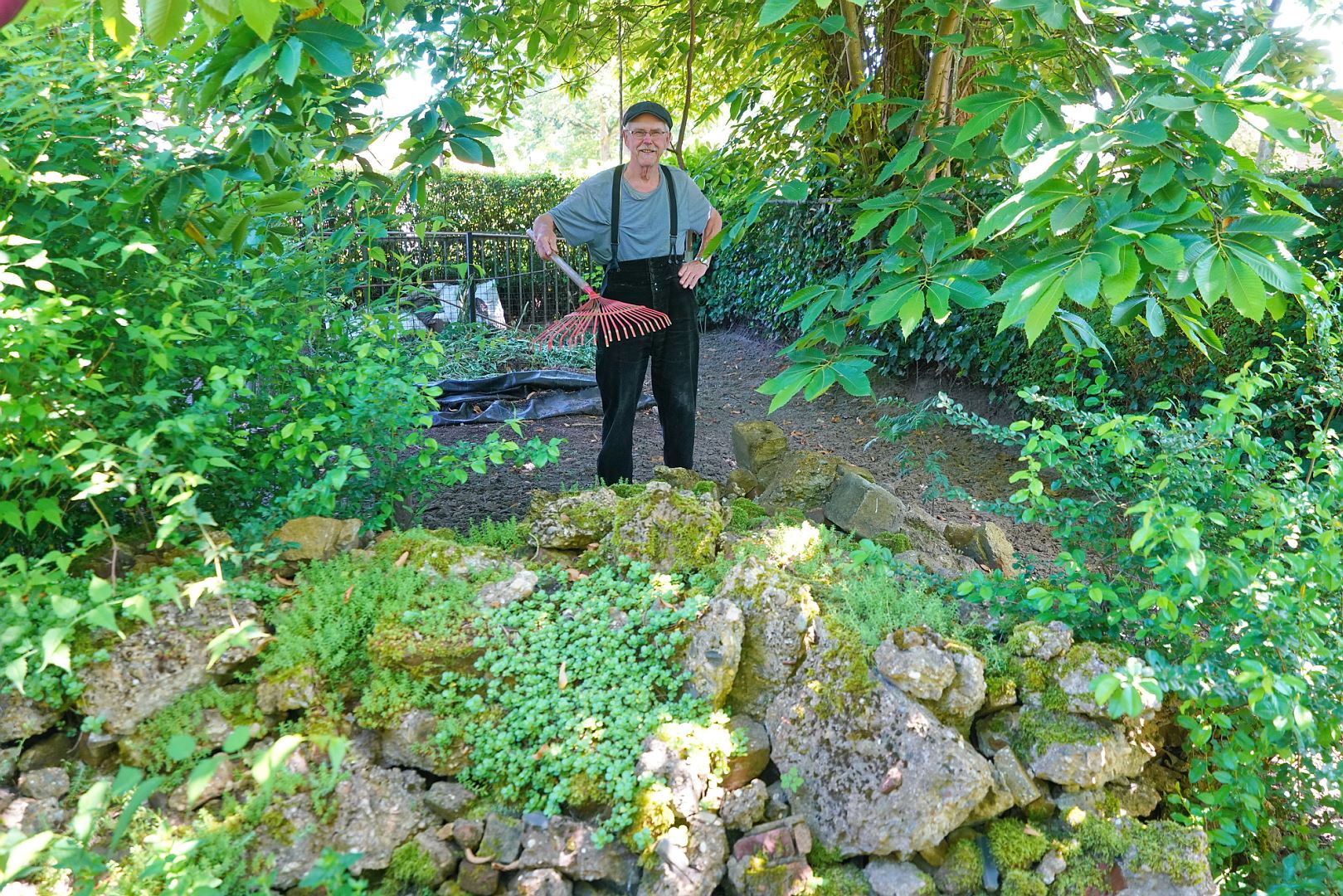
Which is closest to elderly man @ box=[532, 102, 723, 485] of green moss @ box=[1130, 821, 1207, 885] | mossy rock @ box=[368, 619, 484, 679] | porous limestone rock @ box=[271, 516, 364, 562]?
porous limestone rock @ box=[271, 516, 364, 562]

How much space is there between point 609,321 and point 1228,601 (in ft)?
8.80

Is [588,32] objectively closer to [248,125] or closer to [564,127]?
[248,125]

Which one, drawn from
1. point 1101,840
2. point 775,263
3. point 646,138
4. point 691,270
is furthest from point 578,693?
point 775,263

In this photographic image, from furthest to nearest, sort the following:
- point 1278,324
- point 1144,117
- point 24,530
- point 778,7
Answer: point 1278,324 < point 24,530 < point 778,7 < point 1144,117

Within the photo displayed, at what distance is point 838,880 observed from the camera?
235cm

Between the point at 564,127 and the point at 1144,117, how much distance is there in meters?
44.7

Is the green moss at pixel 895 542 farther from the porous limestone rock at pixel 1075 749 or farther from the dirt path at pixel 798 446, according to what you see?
the porous limestone rock at pixel 1075 749

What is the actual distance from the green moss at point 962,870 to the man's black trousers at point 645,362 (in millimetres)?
2312

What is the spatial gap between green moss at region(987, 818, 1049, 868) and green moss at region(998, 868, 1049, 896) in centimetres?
4

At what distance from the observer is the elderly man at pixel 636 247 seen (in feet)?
13.4

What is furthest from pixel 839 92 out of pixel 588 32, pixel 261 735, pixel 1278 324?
pixel 261 735

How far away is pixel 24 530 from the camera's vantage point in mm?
2598

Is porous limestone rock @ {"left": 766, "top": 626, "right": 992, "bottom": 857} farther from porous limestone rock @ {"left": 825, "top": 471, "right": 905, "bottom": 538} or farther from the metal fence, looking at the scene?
the metal fence

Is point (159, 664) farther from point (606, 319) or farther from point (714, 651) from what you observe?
point (606, 319)
